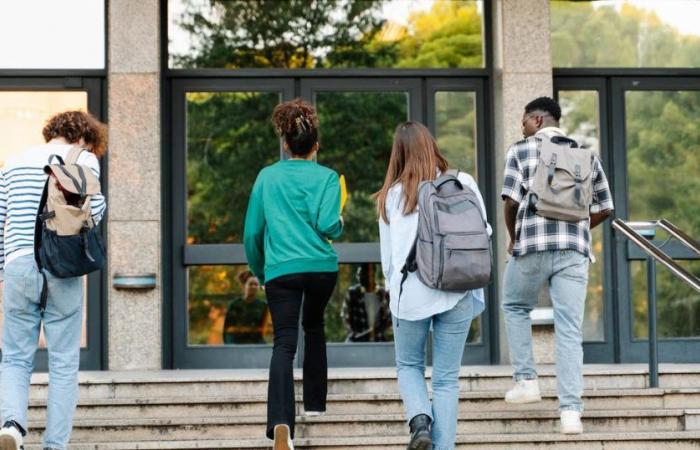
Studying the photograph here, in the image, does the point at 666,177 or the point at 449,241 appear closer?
the point at 449,241

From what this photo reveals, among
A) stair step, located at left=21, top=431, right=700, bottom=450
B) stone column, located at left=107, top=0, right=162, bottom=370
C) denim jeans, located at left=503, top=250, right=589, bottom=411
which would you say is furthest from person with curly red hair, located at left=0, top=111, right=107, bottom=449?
stone column, located at left=107, top=0, right=162, bottom=370

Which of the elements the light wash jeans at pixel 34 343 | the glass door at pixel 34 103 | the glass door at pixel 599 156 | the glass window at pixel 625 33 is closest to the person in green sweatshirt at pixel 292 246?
the light wash jeans at pixel 34 343

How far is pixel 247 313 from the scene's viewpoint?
33.2 ft

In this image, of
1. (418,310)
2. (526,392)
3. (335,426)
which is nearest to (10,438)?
(335,426)

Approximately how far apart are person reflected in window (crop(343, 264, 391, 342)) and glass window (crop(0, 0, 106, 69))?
106 inches

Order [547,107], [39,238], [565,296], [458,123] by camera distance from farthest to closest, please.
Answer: [458,123] < [547,107] < [565,296] < [39,238]

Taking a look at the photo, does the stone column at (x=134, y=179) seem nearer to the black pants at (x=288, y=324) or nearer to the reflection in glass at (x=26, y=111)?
the reflection in glass at (x=26, y=111)

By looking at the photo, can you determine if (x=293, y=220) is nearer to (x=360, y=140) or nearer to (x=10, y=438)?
(x=10, y=438)

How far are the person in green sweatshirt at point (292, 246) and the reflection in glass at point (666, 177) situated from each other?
4.04m

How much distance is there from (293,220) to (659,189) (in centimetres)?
450

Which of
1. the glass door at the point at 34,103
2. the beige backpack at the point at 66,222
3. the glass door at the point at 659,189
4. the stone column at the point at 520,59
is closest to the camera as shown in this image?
the beige backpack at the point at 66,222

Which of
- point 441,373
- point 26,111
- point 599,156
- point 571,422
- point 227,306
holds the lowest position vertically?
point 571,422

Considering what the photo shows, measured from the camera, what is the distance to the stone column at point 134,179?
9.49 metres

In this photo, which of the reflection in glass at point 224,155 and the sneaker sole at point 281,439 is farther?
the reflection in glass at point 224,155
